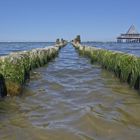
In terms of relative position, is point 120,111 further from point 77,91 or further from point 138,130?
point 77,91

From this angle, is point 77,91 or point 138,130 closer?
point 138,130

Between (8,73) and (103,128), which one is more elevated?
(8,73)

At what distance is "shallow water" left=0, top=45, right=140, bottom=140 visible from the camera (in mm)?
6250

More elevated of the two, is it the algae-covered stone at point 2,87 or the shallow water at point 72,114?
the algae-covered stone at point 2,87

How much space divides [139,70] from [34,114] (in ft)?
14.7

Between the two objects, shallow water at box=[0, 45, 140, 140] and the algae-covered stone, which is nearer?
shallow water at box=[0, 45, 140, 140]

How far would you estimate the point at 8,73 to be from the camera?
10.2m

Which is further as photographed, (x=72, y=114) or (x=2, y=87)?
(x=2, y=87)

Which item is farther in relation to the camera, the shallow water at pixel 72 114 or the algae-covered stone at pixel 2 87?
the algae-covered stone at pixel 2 87

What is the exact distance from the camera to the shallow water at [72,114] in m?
6.25

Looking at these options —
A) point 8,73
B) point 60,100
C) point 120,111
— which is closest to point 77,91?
point 60,100

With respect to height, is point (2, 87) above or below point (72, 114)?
above

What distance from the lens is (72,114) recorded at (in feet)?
25.7

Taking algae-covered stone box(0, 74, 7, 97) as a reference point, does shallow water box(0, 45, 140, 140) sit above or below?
below
